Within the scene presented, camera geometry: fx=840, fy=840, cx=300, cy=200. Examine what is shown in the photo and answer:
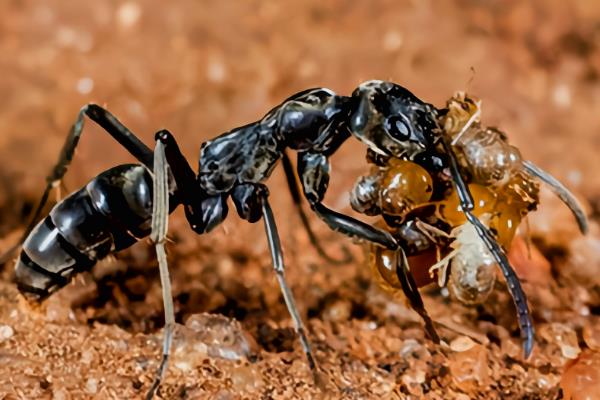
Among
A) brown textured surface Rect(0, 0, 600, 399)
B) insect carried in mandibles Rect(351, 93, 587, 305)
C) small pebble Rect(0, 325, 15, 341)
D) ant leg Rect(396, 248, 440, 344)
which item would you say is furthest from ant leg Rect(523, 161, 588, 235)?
small pebble Rect(0, 325, 15, 341)

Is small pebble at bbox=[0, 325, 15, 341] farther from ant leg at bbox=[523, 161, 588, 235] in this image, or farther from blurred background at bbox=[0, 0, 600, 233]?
ant leg at bbox=[523, 161, 588, 235]

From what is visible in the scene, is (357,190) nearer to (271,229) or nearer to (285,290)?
(271,229)

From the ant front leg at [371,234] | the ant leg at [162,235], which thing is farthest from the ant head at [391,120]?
the ant leg at [162,235]

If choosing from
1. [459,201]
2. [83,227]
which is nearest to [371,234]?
[459,201]

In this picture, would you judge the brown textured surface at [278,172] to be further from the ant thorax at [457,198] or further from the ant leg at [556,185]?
the ant leg at [556,185]

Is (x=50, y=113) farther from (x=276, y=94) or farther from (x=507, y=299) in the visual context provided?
(x=507, y=299)

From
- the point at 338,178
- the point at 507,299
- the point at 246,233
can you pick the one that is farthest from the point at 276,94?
the point at 507,299
